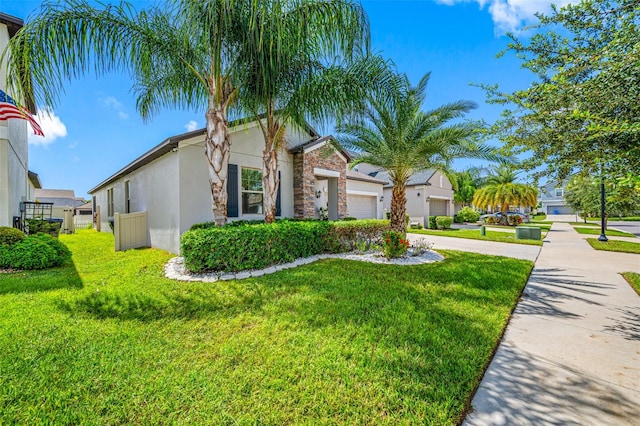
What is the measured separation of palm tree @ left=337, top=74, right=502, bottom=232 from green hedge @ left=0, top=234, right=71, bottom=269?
9639 mm

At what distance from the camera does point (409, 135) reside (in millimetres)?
9570

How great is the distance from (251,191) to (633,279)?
11785 mm

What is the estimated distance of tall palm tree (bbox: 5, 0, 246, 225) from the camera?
548 cm

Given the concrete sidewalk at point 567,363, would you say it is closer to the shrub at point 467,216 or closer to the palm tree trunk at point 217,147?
the palm tree trunk at point 217,147

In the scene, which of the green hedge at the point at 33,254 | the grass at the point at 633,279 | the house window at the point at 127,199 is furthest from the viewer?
the house window at the point at 127,199

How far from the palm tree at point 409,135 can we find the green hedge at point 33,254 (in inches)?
379

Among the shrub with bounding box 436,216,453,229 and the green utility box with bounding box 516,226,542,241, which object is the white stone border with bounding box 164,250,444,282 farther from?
the shrub with bounding box 436,216,453,229

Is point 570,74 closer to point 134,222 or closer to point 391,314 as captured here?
point 391,314

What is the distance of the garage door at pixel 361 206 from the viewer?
63.1 ft

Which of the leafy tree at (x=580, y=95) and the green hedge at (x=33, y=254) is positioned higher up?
the leafy tree at (x=580, y=95)

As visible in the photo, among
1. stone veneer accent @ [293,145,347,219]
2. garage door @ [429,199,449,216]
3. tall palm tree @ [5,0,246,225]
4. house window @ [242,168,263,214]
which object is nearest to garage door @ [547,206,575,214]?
garage door @ [429,199,449,216]

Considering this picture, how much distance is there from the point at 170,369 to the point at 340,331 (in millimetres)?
2119

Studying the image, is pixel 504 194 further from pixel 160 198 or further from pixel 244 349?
pixel 244 349

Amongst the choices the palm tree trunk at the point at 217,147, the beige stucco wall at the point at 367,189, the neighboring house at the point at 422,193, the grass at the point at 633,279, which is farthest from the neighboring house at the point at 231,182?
the neighboring house at the point at 422,193
